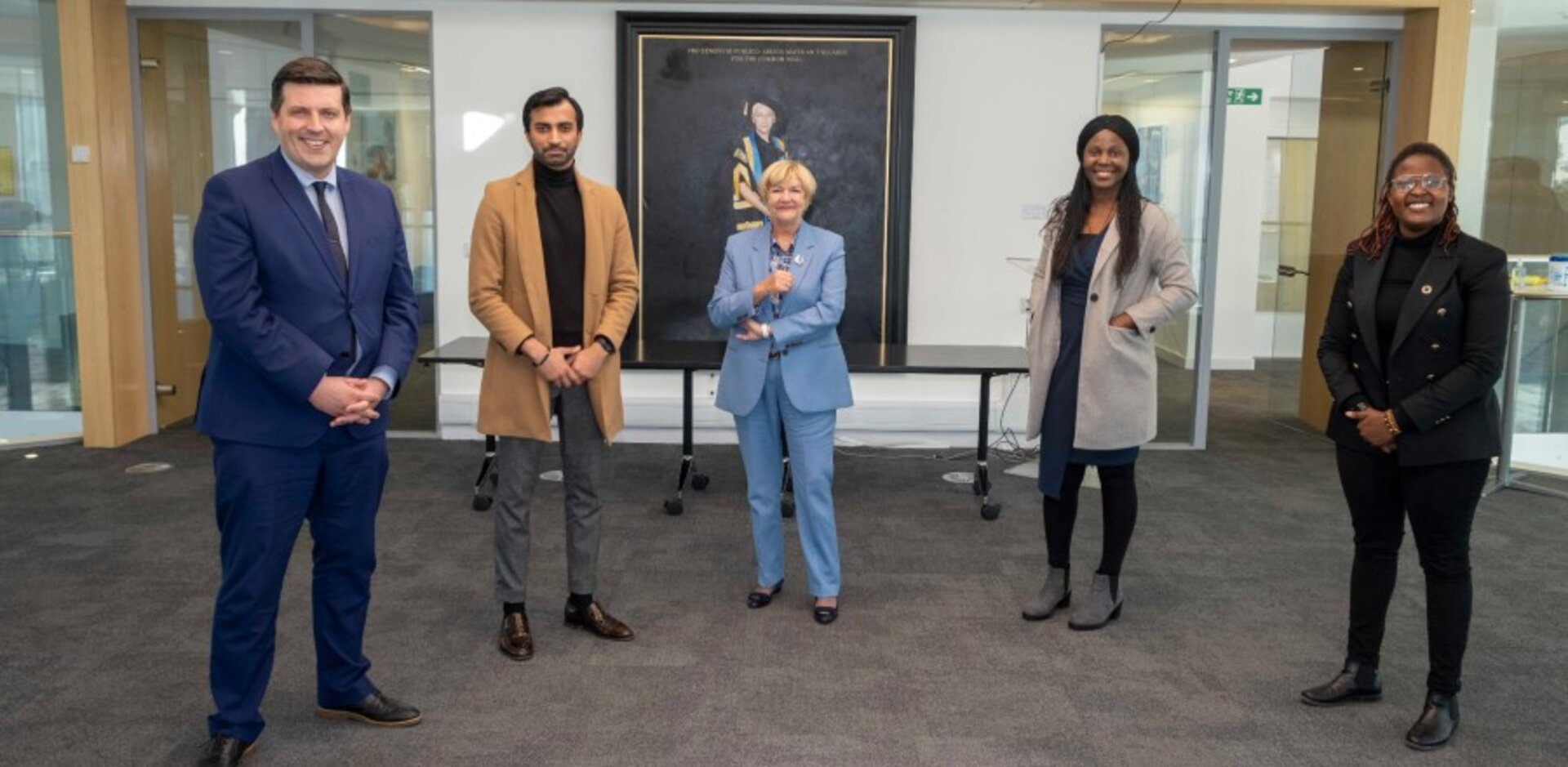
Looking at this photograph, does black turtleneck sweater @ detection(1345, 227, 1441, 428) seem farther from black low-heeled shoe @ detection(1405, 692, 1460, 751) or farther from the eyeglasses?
black low-heeled shoe @ detection(1405, 692, 1460, 751)

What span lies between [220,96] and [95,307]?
4.79ft

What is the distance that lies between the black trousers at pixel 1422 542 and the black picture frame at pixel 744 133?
12.7 feet

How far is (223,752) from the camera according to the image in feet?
9.84

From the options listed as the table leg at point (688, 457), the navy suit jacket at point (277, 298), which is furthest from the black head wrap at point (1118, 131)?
the table leg at point (688, 457)

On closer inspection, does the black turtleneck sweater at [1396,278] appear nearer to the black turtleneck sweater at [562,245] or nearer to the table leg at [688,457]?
the black turtleneck sweater at [562,245]

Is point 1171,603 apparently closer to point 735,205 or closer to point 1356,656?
point 1356,656

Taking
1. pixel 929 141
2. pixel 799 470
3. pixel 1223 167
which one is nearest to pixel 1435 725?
pixel 799 470

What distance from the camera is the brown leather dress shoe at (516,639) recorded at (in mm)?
3783

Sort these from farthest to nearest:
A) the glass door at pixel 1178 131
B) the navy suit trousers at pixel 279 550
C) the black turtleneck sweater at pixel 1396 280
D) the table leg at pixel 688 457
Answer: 1. the glass door at pixel 1178 131
2. the table leg at pixel 688 457
3. the black turtleneck sweater at pixel 1396 280
4. the navy suit trousers at pixel 279 550

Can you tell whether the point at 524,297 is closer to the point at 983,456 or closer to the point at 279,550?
the point at 279,550

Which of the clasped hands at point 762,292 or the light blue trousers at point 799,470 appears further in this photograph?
the light blue trousers at point 799,470

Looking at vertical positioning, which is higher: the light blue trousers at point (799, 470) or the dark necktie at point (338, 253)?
the dark necktie at point (338, 253)

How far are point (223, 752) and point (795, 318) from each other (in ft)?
6.43

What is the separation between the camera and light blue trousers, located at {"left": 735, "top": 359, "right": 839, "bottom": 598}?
4082 millimetres
